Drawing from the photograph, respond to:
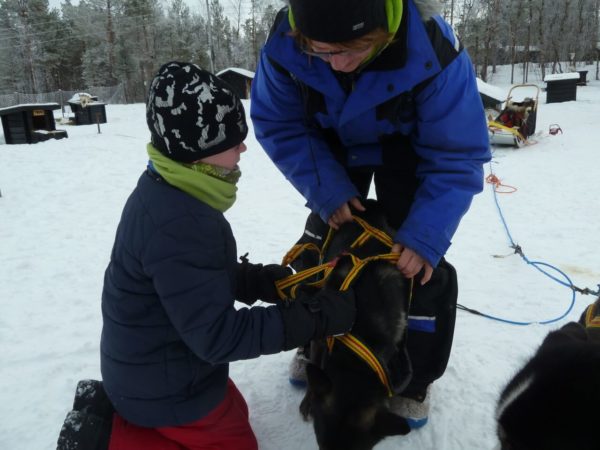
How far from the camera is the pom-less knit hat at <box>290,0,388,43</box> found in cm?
129

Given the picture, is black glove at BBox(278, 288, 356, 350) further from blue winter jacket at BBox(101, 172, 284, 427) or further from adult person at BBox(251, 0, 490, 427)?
adult person at BBox(251, 0, 490, 427)

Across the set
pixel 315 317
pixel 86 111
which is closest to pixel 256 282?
pixel 315 317

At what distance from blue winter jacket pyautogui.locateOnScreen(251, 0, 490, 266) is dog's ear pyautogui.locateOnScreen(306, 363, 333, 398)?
1.98ft

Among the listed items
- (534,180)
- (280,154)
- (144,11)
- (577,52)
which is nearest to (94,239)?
(280,154)

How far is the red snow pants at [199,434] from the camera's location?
62.9 inches

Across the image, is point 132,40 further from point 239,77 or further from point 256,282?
point 256,282

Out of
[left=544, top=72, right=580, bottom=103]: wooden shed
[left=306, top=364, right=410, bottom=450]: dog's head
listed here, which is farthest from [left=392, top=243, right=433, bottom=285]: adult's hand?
[left=544, top=72, right=580, bottom=103]: wooden shed

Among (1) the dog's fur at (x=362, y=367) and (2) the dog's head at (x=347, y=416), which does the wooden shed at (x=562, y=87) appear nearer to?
(1) the dog's fur at (x=362, y=367)

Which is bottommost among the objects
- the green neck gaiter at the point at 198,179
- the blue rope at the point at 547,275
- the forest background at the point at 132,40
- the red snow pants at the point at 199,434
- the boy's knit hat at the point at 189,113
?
the blue rope at the point at 547,275

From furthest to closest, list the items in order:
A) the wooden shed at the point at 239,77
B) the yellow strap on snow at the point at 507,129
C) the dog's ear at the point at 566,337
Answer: the wooden shed at the point at 239,77 < the yellow strap on snow at the point at 507,129 < the dog's ear at the point at 566,337

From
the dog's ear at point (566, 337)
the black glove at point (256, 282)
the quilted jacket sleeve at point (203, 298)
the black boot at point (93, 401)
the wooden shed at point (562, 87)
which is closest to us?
the dog's ear at point (566, 337)

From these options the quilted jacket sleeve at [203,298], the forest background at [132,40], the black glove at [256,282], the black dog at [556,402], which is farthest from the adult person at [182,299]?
the forest background at [132,40]

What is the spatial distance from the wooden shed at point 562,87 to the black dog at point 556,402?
75.8 feet

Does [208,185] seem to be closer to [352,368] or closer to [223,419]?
[352,368]
